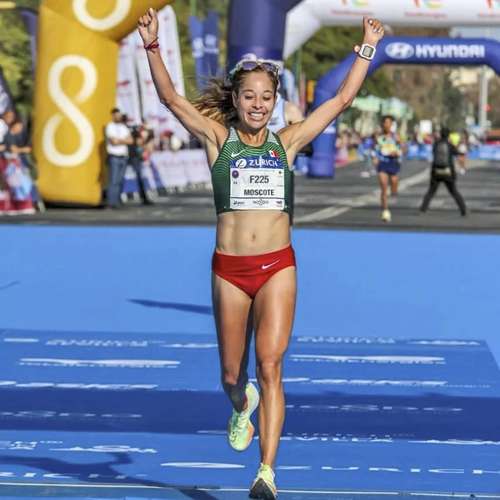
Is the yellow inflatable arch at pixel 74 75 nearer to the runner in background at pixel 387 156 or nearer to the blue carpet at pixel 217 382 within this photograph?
the runner in background at pixel 387 156

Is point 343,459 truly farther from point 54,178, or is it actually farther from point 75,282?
point 54,178

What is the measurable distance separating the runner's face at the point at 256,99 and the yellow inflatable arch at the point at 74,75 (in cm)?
1959

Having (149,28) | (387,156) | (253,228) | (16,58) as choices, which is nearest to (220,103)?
(149,28)

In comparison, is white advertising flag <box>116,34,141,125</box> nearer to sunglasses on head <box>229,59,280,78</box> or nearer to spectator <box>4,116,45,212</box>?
spectator <box>4,116,45,212</box>

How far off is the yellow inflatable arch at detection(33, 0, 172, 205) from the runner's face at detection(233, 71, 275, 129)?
19587 mm

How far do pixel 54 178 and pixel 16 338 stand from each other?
586 inches

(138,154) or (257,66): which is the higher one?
(257,66)

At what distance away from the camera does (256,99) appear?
6.16 metres

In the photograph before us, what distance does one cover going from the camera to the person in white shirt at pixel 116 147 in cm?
2600

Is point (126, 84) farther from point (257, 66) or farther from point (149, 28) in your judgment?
point (257, 66)

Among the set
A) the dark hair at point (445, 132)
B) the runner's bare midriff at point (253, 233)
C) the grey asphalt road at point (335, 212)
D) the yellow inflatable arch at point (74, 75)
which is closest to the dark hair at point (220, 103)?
the runner's bare midriff at point (253, 233)

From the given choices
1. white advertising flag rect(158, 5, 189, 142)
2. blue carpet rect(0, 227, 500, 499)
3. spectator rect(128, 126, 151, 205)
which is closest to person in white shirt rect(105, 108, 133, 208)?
spectator rect(128, 126, 151, 205)

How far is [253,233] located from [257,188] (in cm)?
18

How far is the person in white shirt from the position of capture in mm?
26000
